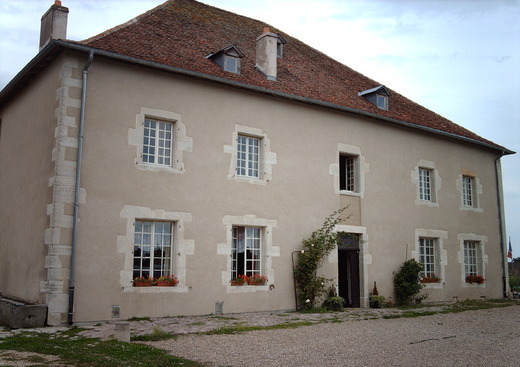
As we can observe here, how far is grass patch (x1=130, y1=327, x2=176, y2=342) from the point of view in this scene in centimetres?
773

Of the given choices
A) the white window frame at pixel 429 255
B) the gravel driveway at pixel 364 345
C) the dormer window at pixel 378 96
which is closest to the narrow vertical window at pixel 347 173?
the dormer window at pixel 378 96

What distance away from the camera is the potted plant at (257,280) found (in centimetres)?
1162

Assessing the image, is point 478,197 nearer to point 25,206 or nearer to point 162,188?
point 162,188

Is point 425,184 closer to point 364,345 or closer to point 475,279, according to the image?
point 475,279

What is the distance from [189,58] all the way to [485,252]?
37.0 ft

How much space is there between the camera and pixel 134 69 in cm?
1068

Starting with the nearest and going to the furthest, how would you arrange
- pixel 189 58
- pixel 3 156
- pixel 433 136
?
pixel 189 58
pixel 3 156
pixel 433 136

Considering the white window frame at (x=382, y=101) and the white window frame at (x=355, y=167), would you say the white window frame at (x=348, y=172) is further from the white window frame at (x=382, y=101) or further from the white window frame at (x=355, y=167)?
the white window frame at (x=382, y=101)

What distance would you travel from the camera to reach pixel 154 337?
7797 mm

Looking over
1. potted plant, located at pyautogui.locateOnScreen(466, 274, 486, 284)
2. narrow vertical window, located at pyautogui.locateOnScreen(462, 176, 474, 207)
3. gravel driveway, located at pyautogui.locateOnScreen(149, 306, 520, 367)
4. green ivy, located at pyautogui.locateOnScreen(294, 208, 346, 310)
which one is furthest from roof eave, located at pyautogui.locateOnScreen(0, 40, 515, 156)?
gravel driveway, located at pyautogui.locateOnScreen(149, 306, 520, 367)

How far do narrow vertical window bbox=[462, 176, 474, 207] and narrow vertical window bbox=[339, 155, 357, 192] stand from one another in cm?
476

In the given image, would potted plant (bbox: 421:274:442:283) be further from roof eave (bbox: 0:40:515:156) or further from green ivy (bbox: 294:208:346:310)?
roof eave (bbox: 0:40:515:156)

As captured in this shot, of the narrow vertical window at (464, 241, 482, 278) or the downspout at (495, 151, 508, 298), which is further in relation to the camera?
the downspout at (495, 151, 508, 298)

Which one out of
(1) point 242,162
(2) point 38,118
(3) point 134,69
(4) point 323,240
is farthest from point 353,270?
(2) point 38,118
